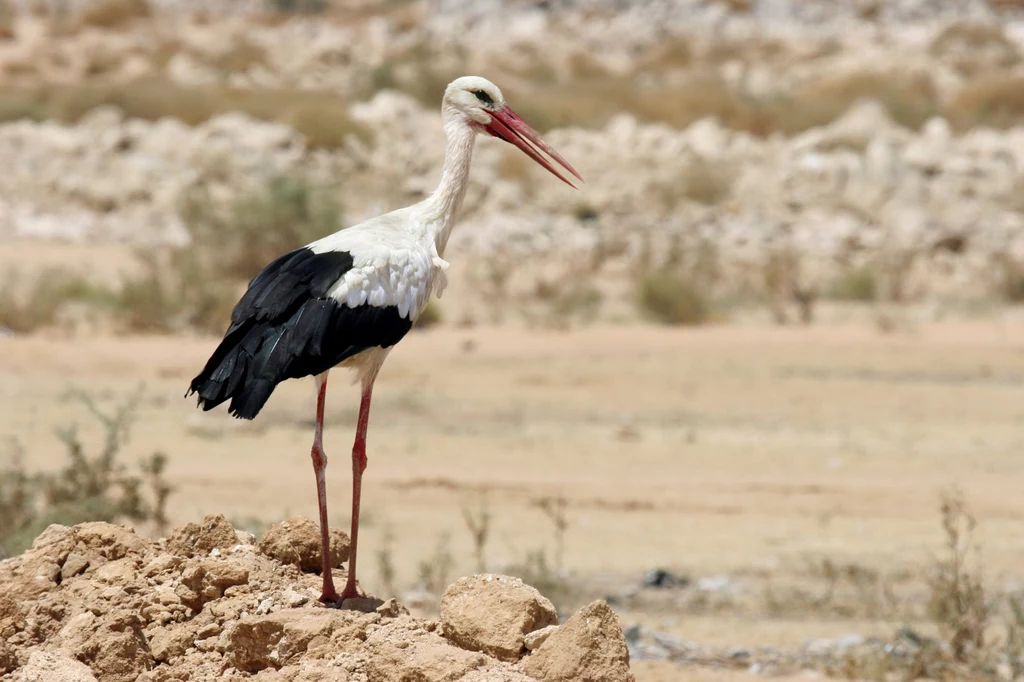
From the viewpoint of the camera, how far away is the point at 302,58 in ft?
137

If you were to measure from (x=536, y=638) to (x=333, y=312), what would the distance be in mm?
1335

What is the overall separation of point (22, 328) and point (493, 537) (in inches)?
344

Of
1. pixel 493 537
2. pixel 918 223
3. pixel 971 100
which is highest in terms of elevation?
pixel 971 100

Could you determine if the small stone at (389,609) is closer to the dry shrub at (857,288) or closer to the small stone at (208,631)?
the small stone at (208,631)

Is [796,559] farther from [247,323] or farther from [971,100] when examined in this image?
[971,100]

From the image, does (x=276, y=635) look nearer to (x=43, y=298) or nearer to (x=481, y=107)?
(x=481, y=107)

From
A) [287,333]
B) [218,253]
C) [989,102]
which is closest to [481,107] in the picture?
[287,333]

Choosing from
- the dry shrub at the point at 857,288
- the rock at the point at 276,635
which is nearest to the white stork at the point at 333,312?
the rock at the point at 276,635

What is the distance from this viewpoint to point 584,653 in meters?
4.96

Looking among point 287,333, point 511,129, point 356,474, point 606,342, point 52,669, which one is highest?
point 511,129

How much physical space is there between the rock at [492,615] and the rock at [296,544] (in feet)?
2.33

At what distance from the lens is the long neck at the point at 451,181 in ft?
20.3

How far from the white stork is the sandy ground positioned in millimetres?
1977

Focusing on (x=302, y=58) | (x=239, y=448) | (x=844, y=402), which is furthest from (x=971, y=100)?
(x=239, y=448)
